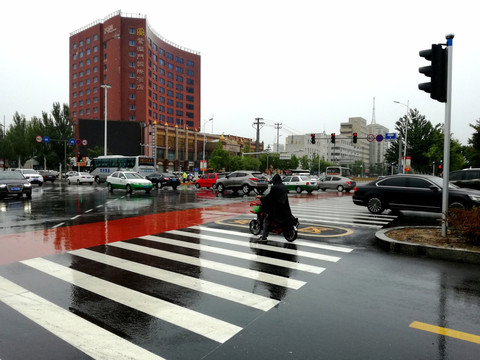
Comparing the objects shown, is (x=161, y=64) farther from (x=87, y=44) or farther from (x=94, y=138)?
(x=94, y=138)

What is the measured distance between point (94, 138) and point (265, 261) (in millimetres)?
77532

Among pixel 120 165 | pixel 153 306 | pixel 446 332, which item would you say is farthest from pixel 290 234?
pixel 120 165

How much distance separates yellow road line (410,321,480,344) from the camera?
3729 mm

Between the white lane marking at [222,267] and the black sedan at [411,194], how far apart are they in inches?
372

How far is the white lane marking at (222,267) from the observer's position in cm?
562

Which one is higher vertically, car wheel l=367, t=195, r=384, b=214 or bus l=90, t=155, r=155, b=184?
bus l=90, t=155, r=155, b=184

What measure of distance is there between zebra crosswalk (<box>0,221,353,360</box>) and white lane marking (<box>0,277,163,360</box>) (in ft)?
0.03

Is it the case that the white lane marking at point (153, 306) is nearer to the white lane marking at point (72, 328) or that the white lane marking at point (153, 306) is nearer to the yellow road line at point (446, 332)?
the white lane marking at point (72, 328)

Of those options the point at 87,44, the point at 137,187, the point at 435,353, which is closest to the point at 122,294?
the point at 435,353

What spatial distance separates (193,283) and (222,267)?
39.2 inches

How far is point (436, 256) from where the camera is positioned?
23.4 ft

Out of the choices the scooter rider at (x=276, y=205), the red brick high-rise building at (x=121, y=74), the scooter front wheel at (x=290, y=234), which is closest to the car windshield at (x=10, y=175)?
the scooter rider at (x=276, y=205)

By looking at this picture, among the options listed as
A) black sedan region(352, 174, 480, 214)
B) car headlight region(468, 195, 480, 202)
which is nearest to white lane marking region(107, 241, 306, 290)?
black sedan region(352, 174, 480, 214)

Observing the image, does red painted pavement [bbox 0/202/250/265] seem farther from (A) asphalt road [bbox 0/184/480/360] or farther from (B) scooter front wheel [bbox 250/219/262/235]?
(B) scooter front wheel [bbox 250/219/262/235]
